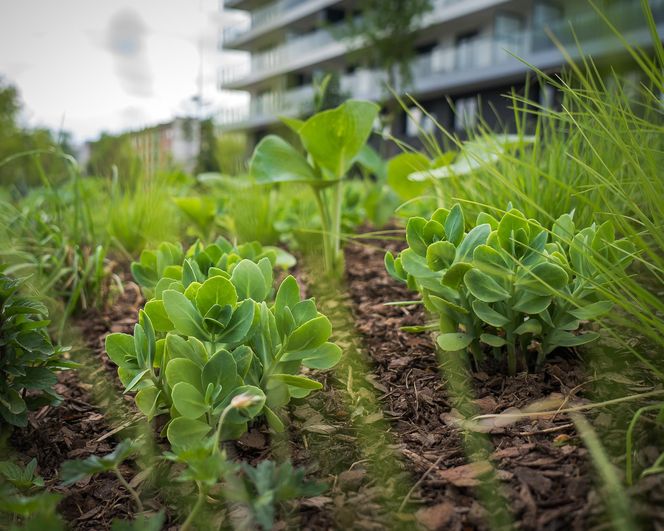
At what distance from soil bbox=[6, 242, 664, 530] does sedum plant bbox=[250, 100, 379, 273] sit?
20.2 inches

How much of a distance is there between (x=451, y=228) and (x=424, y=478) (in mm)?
427

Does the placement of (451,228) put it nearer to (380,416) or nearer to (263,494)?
(380,416)

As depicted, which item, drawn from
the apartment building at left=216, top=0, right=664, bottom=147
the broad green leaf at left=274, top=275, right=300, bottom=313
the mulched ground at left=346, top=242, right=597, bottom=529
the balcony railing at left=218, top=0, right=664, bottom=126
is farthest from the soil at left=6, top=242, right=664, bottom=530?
the balcony railing at left=218, top=0, right=664, bottom=126

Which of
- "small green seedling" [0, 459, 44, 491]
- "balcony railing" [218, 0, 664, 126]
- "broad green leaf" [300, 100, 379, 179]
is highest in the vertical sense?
"balcony railing" [218, 0, 664, 126]

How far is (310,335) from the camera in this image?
877 mm

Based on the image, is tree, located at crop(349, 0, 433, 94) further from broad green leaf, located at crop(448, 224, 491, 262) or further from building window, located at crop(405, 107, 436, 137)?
broad green leaf, located at crop(448, 224, 491, 262)

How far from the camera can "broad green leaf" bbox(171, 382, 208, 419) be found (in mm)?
785

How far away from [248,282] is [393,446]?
364 millimetres

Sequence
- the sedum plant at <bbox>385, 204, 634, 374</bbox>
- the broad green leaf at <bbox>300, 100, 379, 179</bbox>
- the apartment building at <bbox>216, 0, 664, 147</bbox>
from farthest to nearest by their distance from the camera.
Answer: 1. the apartment building at <bbox>216, 0, 664, 147</bbox>
2. the broad green leaf at <bbox>300, 100, 379, 179</bbox>
3. the sedum plant at <bbox>385, 204, 634, 374</bbox>

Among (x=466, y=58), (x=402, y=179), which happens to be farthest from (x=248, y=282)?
(x=466, y=58)

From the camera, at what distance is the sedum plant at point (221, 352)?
0.81 m

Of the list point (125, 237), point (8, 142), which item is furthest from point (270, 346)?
point (8, 142)

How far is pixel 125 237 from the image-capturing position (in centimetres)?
224

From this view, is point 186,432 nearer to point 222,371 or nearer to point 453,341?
point 222,371
